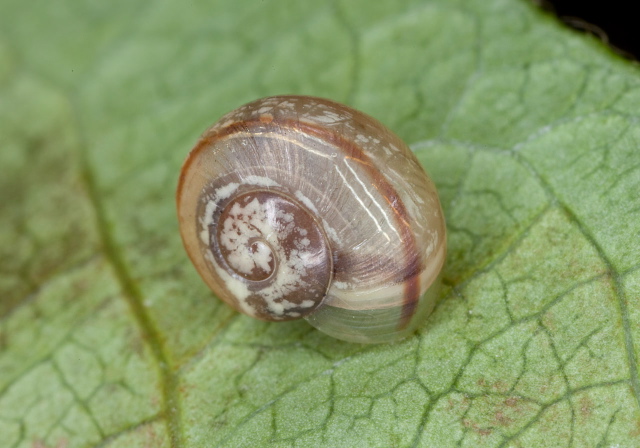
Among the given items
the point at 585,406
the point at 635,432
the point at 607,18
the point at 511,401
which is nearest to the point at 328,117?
the point at 511,401

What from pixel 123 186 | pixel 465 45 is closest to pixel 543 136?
pixel 465 45

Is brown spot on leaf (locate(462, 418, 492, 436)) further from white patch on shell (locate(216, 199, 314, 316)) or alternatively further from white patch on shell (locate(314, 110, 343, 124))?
white patch on shell (locate(314, 110, 343, 124))

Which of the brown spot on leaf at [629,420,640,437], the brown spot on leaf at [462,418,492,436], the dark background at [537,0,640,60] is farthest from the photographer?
the dark background at [537,0,640,60]

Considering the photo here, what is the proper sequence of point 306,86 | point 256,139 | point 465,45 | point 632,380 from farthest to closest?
point 306,86 < point 465,45 < point 256,139 < point 632,380

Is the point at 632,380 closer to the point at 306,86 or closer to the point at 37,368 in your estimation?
the point at 306,86

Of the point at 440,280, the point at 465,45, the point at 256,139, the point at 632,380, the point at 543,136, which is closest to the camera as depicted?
the point at 632,380

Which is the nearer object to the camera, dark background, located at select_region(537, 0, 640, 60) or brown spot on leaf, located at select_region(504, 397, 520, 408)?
brown spot on leaf, located at select_region(504, 397, 520, 408)

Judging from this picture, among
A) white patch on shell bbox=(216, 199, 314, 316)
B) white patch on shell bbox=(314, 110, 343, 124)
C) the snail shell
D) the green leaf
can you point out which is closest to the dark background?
the green leaf
